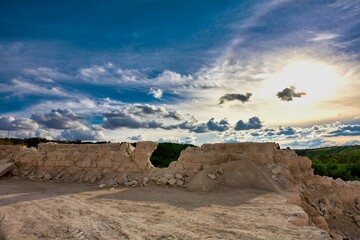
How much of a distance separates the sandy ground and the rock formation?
1132mm

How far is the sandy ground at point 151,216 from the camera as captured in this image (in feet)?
20.4

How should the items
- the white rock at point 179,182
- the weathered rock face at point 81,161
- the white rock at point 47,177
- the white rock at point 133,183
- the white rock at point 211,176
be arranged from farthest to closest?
the white rock at point 47,177
the weathered rock face at point 81,161
the white rock at point 133,183
the white rock at point 179,182
the white rock at point 211,176

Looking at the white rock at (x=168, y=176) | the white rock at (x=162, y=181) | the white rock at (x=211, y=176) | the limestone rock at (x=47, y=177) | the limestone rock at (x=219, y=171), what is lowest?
the limestone rock at (x=47, y=177)

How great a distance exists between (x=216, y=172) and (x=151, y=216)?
5196 mm

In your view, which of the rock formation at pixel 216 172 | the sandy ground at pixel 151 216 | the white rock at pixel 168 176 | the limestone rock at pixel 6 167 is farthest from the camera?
the limestone rock at pixel 6 167

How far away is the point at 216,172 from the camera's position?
12.4 m

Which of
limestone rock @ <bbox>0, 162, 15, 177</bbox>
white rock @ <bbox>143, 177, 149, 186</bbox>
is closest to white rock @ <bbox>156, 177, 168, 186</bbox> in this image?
white rock @ <bbox>143, 177, 149, 186</bbox>

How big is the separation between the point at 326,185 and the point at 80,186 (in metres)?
11.4

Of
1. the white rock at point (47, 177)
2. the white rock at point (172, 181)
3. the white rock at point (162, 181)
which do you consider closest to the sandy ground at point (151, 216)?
the white rock at point (172, 181)

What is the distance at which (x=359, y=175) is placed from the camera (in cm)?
3100

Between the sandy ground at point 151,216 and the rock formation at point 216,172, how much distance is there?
1.13 m

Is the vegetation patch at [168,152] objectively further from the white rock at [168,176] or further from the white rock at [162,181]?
the white rock at [162,181]

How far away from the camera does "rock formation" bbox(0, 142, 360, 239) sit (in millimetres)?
11757

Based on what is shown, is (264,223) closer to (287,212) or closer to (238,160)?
(287,212)
